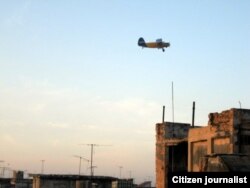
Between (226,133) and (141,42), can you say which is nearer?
(226,133)

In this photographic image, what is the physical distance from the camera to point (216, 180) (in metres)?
15.2

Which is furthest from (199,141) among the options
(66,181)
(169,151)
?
(66,181)

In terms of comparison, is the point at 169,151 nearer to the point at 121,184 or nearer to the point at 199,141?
the point at 199,141

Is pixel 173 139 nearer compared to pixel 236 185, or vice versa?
pixel 236 185

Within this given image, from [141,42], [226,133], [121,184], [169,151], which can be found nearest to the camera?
[226,133]

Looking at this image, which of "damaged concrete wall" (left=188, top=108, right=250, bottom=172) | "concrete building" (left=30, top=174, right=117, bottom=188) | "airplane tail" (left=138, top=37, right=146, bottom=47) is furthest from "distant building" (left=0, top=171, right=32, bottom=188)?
"damaged concrete wall" (left=188, top=108, right=250, bottom=172)

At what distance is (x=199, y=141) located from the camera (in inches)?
1427

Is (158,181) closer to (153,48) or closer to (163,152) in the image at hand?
(163,152)

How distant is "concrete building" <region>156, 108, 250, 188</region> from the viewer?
3188 centimetres

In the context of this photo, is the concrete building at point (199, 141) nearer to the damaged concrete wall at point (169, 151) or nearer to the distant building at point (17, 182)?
the damaged concrete wall at point (169, 151)

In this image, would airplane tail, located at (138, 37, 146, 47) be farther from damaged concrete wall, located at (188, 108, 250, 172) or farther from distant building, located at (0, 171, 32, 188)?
distant building, located at (0, 171, 32, 188)

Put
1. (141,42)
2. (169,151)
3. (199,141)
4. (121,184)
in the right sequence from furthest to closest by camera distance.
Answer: (141,42) → (121,184) → (169,151) → (199,141)

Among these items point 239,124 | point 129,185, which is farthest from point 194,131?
point 129,185

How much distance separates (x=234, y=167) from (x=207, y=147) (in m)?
14.0
